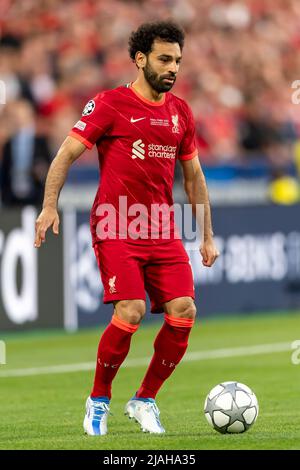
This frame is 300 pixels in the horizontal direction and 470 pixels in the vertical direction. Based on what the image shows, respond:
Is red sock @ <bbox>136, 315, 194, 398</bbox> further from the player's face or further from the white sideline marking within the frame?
the white sideline marking

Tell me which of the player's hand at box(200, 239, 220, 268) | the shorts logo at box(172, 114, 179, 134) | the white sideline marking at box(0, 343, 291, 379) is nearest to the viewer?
the shorts logo at box(172, 114, 179, 134)

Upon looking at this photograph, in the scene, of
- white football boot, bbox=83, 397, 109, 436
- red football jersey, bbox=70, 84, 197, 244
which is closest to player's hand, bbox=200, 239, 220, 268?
red football jersey, bbox=70, 84, 197, 244

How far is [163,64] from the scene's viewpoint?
7.49 meters

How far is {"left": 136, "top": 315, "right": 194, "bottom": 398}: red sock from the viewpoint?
24.8 feet

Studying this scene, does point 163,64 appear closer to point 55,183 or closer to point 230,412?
point 55,183

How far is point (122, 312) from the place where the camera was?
7.34 meters

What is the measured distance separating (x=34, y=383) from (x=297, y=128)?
33.0ft

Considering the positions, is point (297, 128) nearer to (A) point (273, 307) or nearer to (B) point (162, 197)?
(A) point (273, 307)

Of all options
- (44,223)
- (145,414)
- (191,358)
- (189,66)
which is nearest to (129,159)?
(44,223)

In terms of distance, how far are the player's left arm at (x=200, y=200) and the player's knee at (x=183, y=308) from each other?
0.49m

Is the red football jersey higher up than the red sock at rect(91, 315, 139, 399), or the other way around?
the red football jersey

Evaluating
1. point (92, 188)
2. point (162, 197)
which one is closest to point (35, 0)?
point (92, 188)

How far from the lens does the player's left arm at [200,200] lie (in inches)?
312

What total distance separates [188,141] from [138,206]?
64 centimetres
